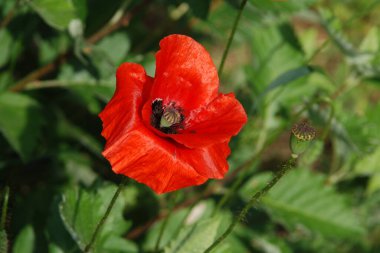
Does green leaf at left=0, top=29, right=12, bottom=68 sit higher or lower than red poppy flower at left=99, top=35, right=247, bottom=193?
lower

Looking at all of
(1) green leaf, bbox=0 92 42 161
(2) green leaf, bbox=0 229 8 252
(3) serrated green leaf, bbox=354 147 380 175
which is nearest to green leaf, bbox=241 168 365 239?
(3) serrated green leaf, bbox=354 147 380 175

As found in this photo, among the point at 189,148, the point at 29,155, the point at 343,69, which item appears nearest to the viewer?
the point at 189,148

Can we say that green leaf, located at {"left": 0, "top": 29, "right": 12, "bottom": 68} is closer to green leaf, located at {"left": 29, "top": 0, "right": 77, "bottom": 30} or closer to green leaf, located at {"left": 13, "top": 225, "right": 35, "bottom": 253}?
green leaf, located at {"left": 29, "top": 0, "right": 77, "bottom": 30}

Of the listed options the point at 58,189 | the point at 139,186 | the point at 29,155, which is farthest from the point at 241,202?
the point at 29,155

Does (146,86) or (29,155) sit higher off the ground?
(146,86)

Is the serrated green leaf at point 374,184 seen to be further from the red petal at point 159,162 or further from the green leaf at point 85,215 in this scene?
the red petal at point 159,162

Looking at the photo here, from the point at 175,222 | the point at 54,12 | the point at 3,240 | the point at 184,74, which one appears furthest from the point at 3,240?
the point at 175,222

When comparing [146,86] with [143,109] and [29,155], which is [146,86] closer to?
[143,109]

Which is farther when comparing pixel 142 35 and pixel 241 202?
pixel 142 35
